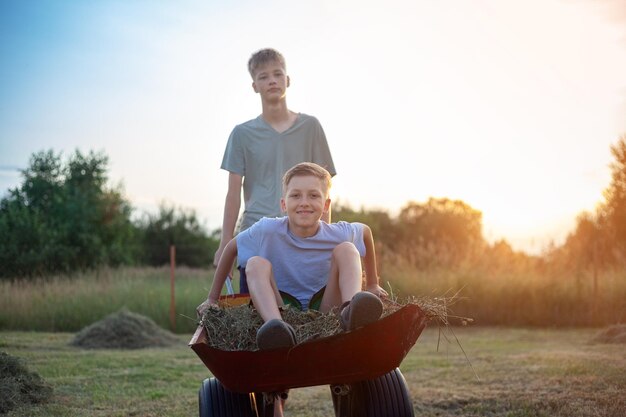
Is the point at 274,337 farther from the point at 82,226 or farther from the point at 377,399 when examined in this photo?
the point at 82,226

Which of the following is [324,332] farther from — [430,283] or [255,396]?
[430,283]

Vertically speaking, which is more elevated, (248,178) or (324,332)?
(248,178)

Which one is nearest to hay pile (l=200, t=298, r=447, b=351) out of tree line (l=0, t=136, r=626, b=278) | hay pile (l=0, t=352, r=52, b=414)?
hay pile (l=0, t=352, r=52, b=414)

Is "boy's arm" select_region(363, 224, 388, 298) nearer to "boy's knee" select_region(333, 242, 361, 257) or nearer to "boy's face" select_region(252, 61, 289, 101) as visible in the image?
"boy's knee" select_region(333, 242, 361, 257)

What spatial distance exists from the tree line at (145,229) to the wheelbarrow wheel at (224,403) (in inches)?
483

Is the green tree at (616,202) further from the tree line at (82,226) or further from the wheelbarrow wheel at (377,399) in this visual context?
the wheelbarrow wheel at (377,399)

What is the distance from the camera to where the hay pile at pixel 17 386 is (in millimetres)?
5289

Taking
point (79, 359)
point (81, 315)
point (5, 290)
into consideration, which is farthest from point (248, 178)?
point (5, 290)

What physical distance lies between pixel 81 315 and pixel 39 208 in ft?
37.7

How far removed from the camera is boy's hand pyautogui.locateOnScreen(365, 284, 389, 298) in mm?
3432

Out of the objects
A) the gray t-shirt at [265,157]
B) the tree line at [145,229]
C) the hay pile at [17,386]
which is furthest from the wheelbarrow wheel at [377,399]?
the tree line at [145,229]

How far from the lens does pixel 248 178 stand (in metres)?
4.49

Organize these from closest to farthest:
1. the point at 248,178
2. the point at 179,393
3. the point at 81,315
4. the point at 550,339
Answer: the point at 248,178, the point at 179,393, the point at 550,339, the point at 81,315

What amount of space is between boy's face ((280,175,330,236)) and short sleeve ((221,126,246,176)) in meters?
0.88
